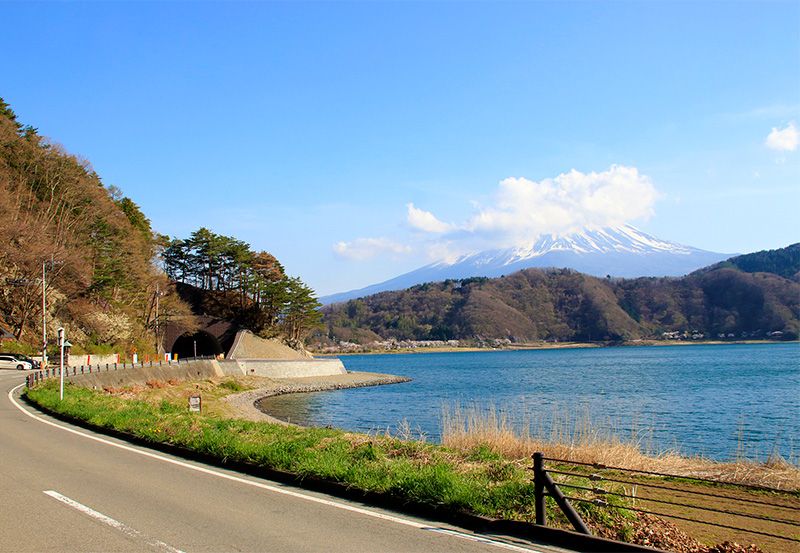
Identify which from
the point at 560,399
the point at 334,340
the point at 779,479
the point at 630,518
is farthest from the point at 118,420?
the point at 334,340

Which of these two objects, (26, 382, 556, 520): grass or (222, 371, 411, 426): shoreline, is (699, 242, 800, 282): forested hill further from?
(26, 382, 556, 520): grass

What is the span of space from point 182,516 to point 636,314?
189 meters

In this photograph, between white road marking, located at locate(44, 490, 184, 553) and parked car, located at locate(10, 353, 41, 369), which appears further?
parked car, located at locate(10, 353, 41, 369)

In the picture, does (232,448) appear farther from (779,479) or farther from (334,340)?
(334,340)

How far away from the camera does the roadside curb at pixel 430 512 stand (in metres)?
6.65

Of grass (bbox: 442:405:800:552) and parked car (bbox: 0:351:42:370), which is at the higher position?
parked car (bbox: 0:351:42:370)

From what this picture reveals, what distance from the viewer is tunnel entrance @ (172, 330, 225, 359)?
69.6 metres

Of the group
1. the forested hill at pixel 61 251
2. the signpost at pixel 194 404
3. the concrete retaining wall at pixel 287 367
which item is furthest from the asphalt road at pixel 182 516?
the concrete retaining wall at pixel 287 367

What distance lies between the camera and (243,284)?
8112 centimetres

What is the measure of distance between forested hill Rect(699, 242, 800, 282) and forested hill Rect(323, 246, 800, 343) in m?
1.91

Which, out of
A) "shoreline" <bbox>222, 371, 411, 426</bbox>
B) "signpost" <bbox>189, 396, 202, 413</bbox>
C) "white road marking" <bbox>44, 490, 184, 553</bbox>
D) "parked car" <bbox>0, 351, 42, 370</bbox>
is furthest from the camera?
"shoreline" <bbox>222, 371, 411, 426</bbox>

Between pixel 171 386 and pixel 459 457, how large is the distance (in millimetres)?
34232

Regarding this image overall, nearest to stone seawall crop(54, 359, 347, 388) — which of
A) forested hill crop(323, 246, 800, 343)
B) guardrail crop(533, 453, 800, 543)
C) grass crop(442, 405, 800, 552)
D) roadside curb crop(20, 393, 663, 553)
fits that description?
roadside curb crop(20, 393, 663, 553)

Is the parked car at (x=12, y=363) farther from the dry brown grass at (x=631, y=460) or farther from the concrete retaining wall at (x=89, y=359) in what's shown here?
the dry brown grass at (x=631, y=460)
